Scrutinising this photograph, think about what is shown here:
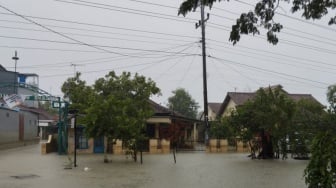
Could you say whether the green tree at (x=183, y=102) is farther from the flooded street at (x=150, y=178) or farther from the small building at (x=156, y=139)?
the flooded street at (x=150, y=178)

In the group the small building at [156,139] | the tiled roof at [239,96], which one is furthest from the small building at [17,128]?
the tiled roof at [239,96]

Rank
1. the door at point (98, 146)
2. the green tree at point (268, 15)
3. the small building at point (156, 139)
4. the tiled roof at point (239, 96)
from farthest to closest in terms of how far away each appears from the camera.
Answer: the tiled roof at point (239, 96) < the door at point (98, 146) < the small building at point (156, 139) < the green tree at point (268, 15)

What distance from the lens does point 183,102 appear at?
274 ft

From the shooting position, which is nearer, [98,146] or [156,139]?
[98,146]

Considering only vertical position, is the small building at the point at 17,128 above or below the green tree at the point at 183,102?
below

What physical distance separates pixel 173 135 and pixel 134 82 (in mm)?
9694

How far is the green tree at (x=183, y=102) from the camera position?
8288 centimetres

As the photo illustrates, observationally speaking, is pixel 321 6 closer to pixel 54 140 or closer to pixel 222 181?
pixel 222 181

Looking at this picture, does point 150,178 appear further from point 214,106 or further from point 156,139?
point 214,106

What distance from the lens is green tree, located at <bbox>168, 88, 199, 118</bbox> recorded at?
3263 inches

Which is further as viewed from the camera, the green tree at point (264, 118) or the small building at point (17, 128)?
the small building at point (17, 128)

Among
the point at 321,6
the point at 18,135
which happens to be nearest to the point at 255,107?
the point at 321,6

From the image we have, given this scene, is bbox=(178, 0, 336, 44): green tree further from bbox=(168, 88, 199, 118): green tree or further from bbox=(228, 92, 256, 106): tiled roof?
bbox=(168, 88, 199, 118): green tree

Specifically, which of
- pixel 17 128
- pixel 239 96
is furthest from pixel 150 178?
pixel 239 96
